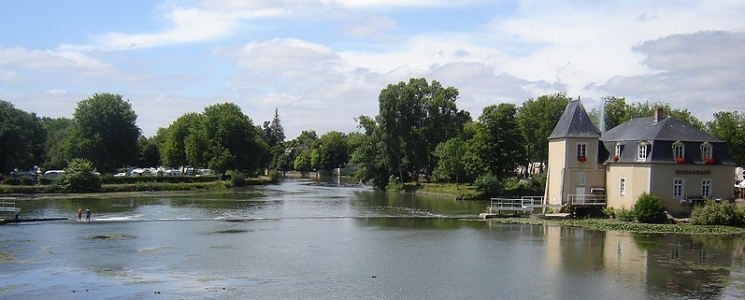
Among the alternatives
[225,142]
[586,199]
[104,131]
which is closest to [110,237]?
[586,199]

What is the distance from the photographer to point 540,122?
259 feet

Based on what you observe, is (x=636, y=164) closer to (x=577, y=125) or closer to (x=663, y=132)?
(x=663, y=132)

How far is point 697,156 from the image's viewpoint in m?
41.9

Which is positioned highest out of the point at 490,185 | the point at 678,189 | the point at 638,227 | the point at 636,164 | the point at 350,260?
the point at 636,164

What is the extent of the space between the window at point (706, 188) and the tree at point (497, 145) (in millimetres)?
28060

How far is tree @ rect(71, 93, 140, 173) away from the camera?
8319cm

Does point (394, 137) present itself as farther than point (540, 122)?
Yes

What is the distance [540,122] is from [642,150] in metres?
37.3

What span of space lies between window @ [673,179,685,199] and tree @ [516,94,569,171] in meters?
35.6

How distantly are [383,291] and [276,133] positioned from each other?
527ft

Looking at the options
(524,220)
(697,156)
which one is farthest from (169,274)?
(697,156)

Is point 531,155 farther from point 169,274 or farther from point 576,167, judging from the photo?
point 169,274

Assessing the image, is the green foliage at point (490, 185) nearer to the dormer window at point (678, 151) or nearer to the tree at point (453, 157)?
the tree at point (453, 157)

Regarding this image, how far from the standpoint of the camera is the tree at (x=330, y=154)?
150 m
